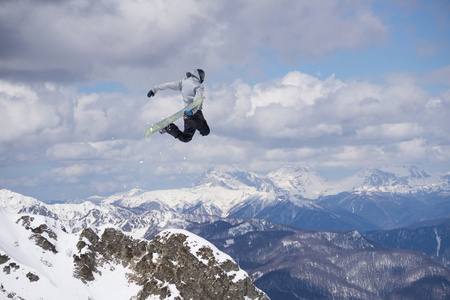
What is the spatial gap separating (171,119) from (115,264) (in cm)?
11558

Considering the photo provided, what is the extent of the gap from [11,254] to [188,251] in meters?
50.7

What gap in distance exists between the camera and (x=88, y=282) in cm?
12212

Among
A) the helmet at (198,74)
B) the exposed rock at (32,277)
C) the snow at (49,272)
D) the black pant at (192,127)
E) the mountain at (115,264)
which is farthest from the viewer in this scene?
the mountain at (115,264)

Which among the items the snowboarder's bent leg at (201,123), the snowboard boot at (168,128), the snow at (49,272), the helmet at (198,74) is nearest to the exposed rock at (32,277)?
the snow at (49,272)

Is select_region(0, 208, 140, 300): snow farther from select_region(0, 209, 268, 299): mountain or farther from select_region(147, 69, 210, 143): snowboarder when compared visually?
select_region(147, 69, 210, 143): snowboarder

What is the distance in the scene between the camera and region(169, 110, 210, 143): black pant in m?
24.6

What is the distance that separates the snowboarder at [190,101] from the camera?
2430cm

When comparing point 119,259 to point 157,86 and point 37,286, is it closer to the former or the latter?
point 37,286

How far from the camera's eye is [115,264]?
426 ft

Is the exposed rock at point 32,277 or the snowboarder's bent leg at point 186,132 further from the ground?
the snowboarder's bent leg at point 186,132

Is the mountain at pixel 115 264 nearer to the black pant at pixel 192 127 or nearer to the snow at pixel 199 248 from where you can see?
the snow at pixel 199 248

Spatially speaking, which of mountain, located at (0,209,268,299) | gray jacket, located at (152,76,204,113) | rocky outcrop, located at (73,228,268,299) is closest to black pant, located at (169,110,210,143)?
gray jacket, located at (152,76,204,113)

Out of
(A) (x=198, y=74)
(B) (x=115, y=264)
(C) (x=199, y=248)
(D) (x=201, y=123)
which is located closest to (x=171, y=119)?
(D) (x=201, y=123)

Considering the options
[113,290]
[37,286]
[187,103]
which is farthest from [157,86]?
[113,290]
